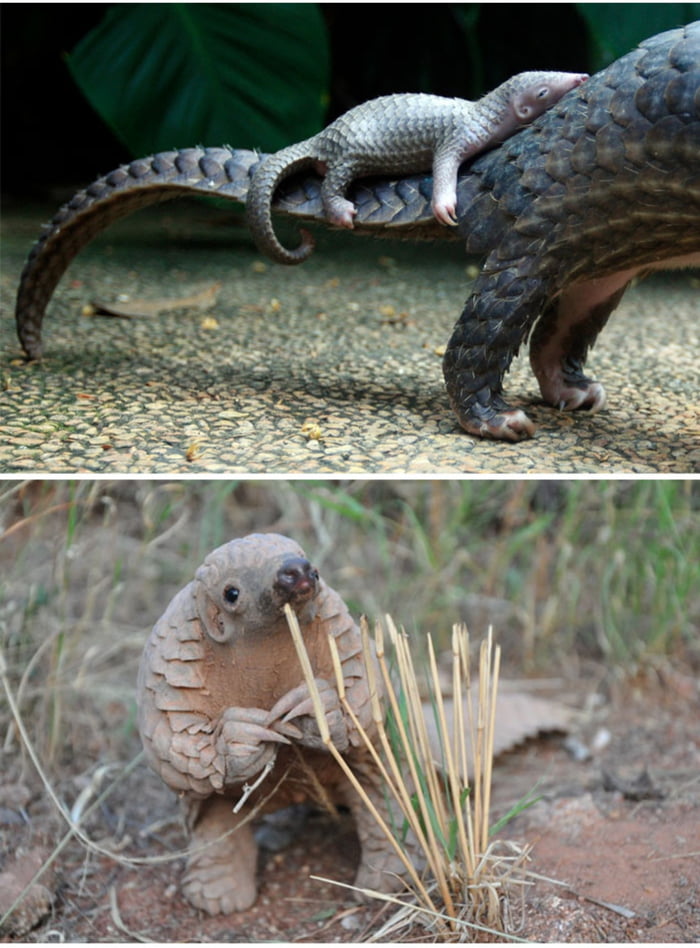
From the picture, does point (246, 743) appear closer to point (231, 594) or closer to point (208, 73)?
point (231, 594)

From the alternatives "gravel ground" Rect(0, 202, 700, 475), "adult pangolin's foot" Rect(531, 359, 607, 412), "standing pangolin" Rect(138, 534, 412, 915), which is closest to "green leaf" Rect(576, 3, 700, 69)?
"gravel ground" Rect(0, 202, 700, 475)

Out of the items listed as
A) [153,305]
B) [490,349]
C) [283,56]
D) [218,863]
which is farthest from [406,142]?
[218,863]

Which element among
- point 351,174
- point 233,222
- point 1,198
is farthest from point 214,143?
point 1,198

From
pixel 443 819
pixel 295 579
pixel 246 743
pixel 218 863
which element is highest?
pixel 295 579

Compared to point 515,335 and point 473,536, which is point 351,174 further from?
point 473,536

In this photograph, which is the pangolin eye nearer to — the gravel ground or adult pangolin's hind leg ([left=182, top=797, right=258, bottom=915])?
adult pangolin's hind leg ([left=182, top=797, right=258, bottom=915])

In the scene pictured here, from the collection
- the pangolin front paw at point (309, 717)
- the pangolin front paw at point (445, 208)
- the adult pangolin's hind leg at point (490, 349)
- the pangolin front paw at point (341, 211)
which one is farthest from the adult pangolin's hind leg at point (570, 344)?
the pangolin front paw at point (309, 717)
